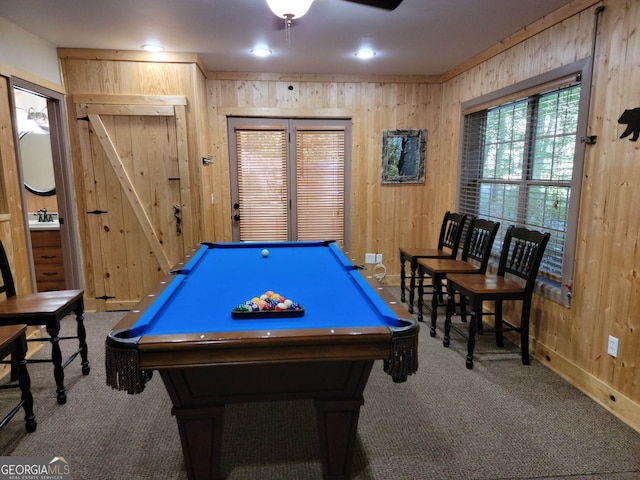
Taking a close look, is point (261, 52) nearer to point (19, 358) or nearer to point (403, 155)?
point (403, 155)

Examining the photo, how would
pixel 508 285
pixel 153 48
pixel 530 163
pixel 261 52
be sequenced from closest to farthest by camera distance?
pixel 508 285 < pixel 530 163 < pixel 153 48 < pixel 261 52

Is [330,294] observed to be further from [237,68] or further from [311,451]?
[237,68]

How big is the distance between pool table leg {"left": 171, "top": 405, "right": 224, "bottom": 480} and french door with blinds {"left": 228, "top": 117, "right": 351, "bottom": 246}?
3246 millimetres

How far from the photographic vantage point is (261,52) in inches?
147

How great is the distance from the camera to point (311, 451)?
6.63ft

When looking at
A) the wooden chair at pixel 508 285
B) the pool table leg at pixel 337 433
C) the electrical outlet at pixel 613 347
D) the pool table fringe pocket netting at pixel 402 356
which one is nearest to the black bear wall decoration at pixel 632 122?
the wooden chair at pixel 508 285

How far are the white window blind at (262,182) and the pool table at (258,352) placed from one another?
105 inches

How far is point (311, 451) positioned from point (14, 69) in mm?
3386

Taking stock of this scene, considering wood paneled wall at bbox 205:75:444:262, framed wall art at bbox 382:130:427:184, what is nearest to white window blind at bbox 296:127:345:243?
wood paneled wall at bbox 205:75:444:262

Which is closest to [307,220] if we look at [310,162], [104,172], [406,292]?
[310,162]

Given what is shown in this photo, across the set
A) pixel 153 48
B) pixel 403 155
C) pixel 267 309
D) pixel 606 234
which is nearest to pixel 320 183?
pixel 403 155

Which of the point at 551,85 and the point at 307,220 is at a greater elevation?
the point at 551,85

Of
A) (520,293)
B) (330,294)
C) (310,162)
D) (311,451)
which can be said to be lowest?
(311,451)

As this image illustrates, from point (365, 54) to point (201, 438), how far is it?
3.50 metres
